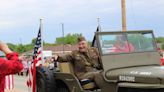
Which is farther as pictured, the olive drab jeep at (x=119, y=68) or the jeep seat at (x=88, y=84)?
the jeep seat at (x=88, y=84)

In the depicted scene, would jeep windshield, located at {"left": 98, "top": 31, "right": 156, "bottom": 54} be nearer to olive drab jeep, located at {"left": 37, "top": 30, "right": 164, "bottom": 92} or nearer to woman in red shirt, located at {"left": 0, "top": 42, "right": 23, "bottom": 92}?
olive drab jeep, located at {"left": 37, "top": 30, "right": 164, "bottom": 92}

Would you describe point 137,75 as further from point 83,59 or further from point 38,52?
point 38,52

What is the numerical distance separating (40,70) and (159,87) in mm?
3037

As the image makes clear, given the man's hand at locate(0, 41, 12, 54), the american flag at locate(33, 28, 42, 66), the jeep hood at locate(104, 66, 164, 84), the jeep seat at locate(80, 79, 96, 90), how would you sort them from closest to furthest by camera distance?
1. the man's hand at locate(0, 41, 12, 54)
2. the jeep hood at locate(104, 66, 164, 84)
3. the jeep seat at locate(80, 79, 96, 90)
4. the american flag at locate(33, 28, 42, 66)

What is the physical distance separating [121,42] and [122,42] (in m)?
0.02

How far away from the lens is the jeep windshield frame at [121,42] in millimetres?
8047

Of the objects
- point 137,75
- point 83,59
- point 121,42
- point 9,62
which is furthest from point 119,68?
point 9,62

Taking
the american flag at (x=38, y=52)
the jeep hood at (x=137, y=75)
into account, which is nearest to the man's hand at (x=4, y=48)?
the jeep hood at (x=137, y=75)

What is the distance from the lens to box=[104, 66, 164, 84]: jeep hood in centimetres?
676

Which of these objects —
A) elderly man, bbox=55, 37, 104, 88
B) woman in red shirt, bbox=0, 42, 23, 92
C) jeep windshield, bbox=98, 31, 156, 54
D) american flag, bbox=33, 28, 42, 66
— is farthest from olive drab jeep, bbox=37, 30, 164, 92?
woman in red shirt, bbox=0, 42, 23, 92

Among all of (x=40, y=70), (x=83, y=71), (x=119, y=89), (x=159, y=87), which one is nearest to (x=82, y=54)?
(x=83, y=71)

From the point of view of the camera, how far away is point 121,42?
321 inches

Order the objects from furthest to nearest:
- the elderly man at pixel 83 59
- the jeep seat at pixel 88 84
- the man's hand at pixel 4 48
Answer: the elderly man at pixel 83 59, the jeep seat at pixel 88 84, the man's hand at pixel 4 48

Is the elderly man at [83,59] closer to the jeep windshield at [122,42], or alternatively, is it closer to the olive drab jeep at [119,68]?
the olive drab jeep at [119,68]
